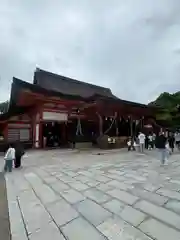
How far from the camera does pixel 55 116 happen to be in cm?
1398

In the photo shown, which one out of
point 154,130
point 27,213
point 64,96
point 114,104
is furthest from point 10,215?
point 154,130

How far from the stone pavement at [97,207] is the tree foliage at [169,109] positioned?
15.2m

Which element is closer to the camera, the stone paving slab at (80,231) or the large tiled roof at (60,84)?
the stone paving slab at (80,231)

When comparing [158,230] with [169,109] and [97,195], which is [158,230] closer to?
[97,195]

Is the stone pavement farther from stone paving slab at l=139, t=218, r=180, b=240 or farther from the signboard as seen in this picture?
the signboard

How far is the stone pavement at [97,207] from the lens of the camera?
8.75 feet

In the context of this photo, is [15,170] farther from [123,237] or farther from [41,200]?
[123,237]

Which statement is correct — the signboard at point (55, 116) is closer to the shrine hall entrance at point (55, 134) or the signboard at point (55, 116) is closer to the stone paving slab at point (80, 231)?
the shrine hall entrance at point (55, 134)

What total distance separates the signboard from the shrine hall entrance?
1.36m

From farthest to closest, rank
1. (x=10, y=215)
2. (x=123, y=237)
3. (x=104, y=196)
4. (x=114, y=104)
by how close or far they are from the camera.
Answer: (x=114, y=104) → (x=104, y=196) → (x=10, y=215) → (x=123, y=237)

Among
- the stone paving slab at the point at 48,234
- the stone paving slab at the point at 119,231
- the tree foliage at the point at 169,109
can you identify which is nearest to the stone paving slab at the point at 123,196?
the stone paving slab at the point at 119,231

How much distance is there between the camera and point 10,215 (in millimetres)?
3391

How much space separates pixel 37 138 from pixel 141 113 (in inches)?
386

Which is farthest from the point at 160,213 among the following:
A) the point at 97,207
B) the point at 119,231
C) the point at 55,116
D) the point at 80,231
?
the point at 55,116
